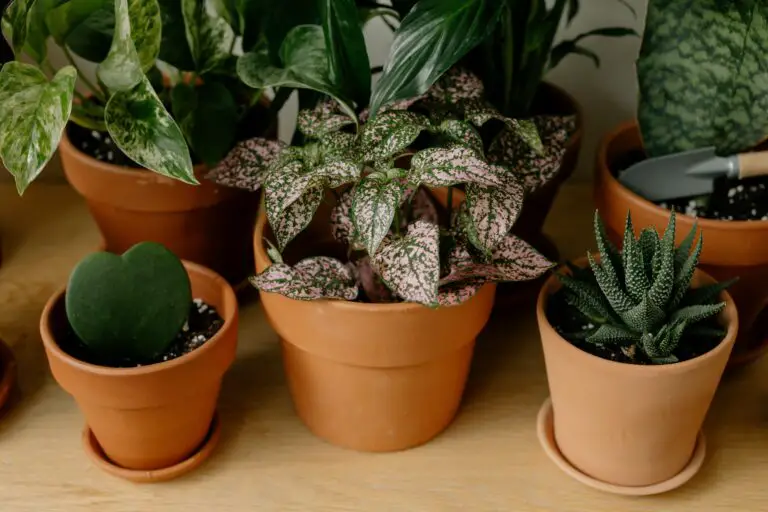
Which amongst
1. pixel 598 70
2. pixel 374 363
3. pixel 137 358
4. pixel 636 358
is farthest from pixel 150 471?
pixel 598 70

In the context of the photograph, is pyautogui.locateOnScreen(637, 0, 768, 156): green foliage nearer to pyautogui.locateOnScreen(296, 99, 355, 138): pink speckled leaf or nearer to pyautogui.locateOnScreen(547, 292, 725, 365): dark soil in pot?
pyautogui.locateOnScreen(547, 292, 725, 365): dark soil in pot

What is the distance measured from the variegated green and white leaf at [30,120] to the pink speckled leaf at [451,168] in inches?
11.4

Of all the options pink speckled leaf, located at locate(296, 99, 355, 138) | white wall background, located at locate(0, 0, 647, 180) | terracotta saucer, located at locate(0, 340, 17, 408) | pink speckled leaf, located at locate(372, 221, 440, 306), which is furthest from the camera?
white wall background, located at locate(0, 0, 647, 180)

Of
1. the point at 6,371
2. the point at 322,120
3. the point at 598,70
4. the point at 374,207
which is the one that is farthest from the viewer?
the point at 598,70

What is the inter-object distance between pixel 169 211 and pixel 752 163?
60 cm

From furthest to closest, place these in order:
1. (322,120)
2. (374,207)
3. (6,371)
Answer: (6,371)
(322,120)
(374,207)

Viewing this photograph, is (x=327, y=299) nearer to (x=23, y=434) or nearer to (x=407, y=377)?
(x=407, y=377)

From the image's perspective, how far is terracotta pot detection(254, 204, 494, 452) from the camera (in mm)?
798

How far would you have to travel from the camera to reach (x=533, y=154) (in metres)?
0.87

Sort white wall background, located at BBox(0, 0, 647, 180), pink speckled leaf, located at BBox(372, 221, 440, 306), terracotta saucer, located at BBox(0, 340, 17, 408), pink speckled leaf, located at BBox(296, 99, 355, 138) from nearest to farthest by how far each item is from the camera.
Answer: pink speckled leaf, located at BBox(372, 221, 440, 306)
pink speckled leaf, located at BBox(296, 99, 355, 138)
terracotta saucer, located at BBox(0, 340, 17, 408)
white wall background, located at BBox(0, 0, 647, 180)

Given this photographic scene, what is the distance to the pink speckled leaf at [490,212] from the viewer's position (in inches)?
30.5

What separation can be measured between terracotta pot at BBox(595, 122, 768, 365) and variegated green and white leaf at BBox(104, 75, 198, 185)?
1.38ft

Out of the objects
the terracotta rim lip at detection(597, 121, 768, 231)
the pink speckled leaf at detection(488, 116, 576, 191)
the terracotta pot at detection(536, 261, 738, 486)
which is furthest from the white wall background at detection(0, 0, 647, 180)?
the terracotta pot at detection(536, 261, 738, 486)

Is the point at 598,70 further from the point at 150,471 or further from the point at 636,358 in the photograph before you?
the point at 150,471
